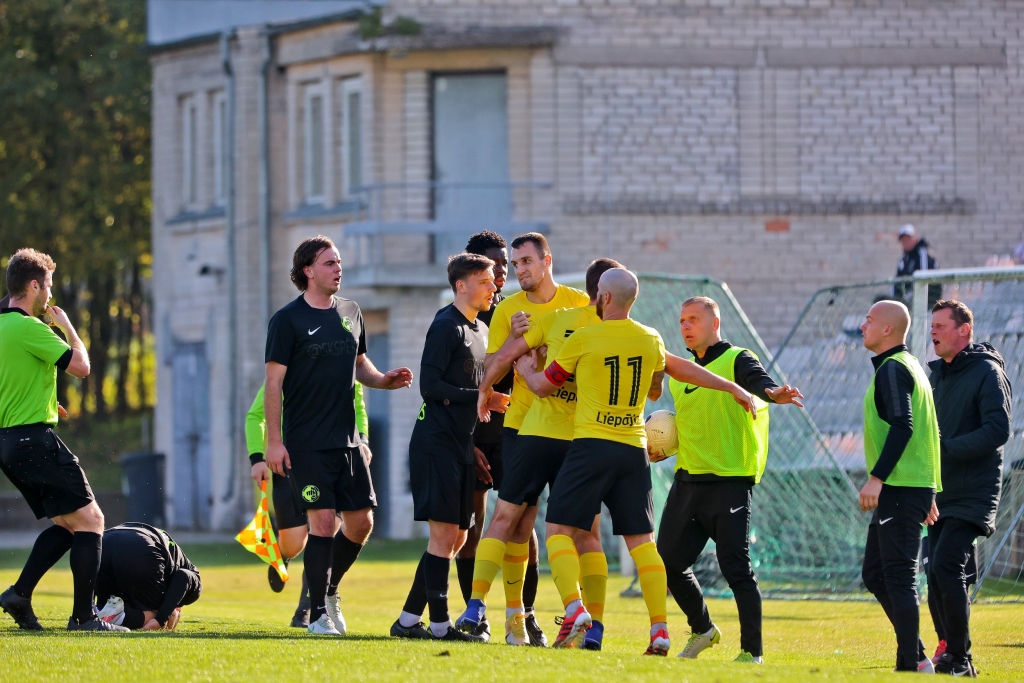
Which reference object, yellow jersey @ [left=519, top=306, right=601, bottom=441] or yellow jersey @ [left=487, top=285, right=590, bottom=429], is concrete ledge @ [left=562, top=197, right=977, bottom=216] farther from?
yellow jersey @ [left=519, top=306, right=601, bottom=441]

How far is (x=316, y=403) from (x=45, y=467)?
1.59 metres

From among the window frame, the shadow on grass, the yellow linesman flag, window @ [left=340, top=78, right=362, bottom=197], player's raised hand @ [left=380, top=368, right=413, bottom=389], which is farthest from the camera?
the window frame

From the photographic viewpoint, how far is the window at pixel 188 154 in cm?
2608

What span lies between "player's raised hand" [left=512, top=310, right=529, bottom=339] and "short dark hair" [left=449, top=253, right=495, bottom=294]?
0.46 m

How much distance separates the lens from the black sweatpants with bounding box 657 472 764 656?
26.0 feet

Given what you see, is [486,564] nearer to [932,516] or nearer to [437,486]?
[437,486]

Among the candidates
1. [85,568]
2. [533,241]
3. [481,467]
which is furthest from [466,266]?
[85,568]

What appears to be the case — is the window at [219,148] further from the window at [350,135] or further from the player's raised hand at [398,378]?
the player's raised hand at [398,378]

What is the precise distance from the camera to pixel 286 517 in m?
10.3

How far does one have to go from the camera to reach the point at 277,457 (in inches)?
312

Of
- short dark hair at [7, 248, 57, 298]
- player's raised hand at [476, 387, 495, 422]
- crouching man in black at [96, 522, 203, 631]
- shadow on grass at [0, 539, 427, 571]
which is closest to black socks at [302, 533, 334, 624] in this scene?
player's raised hand at [476, 387, 495, 422]

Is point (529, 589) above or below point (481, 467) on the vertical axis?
below

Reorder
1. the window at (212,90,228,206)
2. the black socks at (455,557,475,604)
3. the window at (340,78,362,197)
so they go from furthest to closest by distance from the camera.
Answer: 1. the window at (212,90,228,206)
2. the window at (340,78,362,197)
3. the black socks at (455,557,475,604)

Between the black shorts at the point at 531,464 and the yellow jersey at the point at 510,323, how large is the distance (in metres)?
0.28
